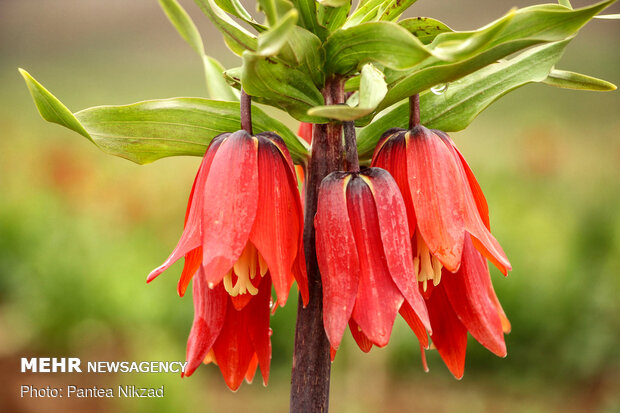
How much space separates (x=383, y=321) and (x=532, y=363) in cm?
241

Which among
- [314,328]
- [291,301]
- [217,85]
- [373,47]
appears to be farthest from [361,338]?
[291,301]

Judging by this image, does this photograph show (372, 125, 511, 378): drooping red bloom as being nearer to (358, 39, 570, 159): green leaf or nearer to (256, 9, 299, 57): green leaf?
(358, 39, 570, 159): green leaf

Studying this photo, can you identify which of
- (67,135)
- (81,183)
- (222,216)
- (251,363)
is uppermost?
(67,135)

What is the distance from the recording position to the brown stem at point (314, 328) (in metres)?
0.59

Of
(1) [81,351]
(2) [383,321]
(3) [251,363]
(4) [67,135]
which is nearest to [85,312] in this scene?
(1) [81,351]

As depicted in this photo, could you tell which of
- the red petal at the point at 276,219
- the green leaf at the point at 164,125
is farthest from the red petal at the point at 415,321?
the green leaf at the point at 164,125

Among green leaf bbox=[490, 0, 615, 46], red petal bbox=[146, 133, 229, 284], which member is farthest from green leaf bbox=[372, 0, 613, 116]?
red petal bbox=[146, 133, 229, 284]

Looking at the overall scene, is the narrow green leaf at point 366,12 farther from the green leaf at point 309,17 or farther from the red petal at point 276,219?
the red petal at point 276,219

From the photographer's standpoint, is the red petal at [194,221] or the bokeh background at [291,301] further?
the bokeh background at [291,301]

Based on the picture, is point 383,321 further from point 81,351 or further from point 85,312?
point 85,312

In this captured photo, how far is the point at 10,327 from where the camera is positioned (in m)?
2.67

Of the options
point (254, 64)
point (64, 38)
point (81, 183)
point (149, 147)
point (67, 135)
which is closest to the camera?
point (254, 64)

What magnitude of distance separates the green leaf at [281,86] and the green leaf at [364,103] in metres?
0.07

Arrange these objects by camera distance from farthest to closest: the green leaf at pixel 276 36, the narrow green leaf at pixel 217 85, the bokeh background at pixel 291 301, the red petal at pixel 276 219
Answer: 1. the bokeh background at pixel 291 301
2. the narrow green leaf at pixel 217 85
3. the red petal at pixel 276 219
4. the green leaf at pixel 276 36
